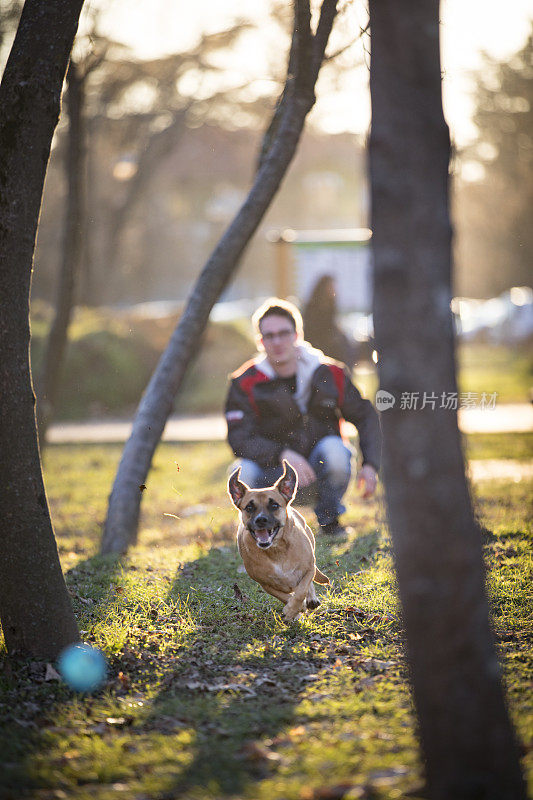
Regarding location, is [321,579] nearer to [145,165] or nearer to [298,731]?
[298,731]

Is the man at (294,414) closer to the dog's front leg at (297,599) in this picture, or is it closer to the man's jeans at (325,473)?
the man's jeans at (325,473)

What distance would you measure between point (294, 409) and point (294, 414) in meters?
0.04

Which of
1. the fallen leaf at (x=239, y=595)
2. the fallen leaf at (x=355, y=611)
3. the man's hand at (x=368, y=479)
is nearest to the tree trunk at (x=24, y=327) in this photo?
the fallen leaf at (x=239, y=595)

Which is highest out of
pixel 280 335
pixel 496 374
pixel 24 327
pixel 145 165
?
pixel 145 165

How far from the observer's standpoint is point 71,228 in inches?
424

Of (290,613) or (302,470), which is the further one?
(302,470)

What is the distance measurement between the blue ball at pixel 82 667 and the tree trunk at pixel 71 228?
627 centimetres

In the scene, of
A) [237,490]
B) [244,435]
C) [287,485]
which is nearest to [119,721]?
[237,490]

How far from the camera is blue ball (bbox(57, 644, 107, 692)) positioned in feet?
14.6

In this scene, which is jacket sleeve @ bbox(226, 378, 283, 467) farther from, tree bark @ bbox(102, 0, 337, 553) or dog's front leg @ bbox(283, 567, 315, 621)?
dog's front leg @ bbox(283, 567, 315, 621)

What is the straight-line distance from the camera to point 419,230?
3.04 m

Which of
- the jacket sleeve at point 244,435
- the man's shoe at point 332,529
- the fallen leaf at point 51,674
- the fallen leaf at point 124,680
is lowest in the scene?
the fallen leaf at point 124,680

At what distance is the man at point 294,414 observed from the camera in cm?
727

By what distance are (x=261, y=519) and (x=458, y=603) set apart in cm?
214
